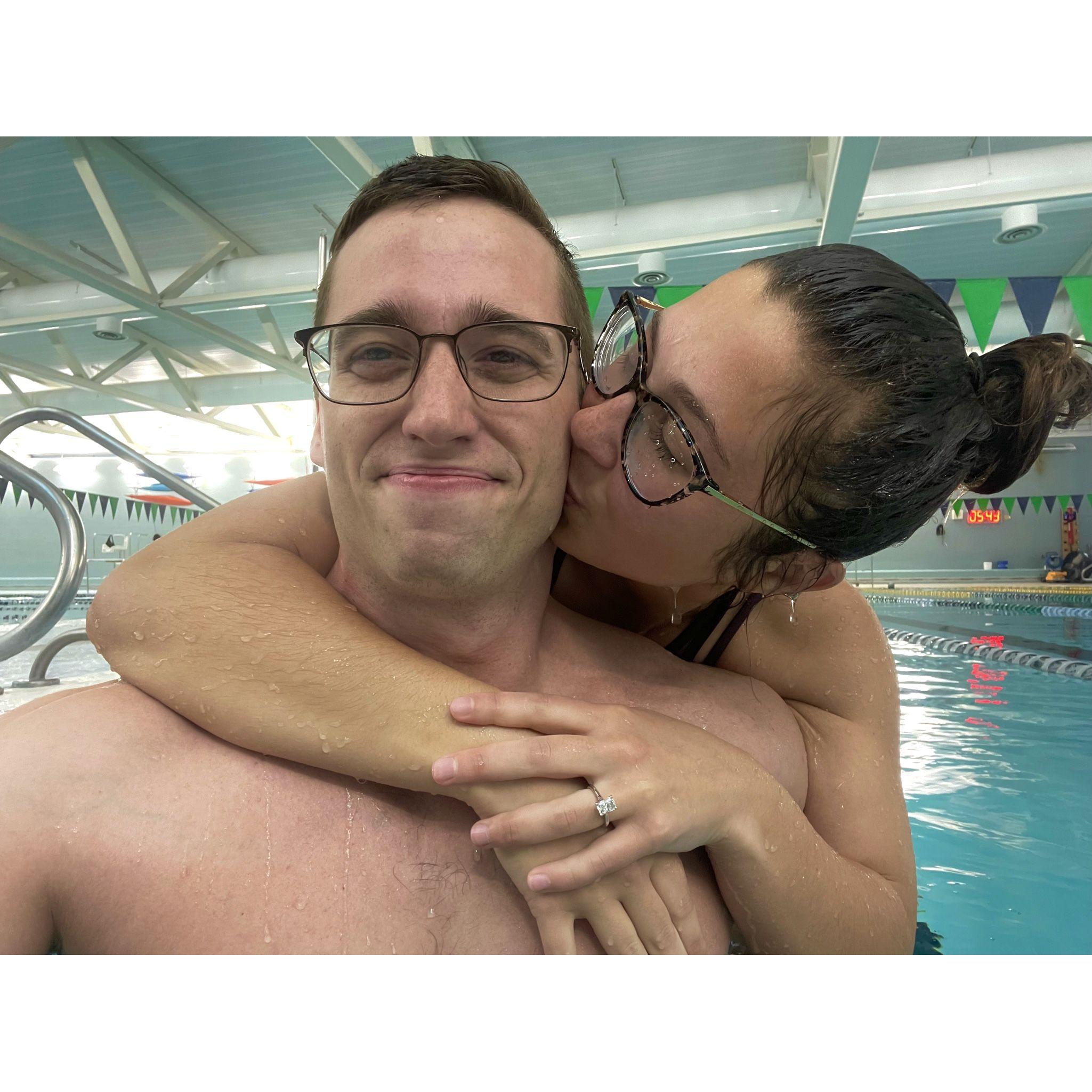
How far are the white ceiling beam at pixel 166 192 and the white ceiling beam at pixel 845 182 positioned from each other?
17.7ft

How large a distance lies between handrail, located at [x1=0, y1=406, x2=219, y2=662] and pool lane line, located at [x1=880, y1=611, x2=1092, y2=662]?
249 inches

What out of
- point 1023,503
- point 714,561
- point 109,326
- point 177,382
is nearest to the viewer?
point 714,561

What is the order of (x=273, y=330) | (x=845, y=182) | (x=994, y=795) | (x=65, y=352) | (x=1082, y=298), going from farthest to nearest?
1. (x=65, y=352)
2. (x=273, y=330)
3. (x=1082, y=298)
4. (x=845, y=182)
5. (x=994, y=795)

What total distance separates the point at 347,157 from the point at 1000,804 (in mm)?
5281

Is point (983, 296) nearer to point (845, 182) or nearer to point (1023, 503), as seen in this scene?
point (845, 182)

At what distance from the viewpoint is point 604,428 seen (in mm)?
1259

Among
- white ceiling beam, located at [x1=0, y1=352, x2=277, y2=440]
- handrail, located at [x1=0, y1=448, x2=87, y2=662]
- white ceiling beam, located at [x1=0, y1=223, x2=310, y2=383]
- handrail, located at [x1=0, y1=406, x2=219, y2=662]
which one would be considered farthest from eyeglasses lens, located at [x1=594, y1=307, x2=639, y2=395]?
white ceiling beam, located at [x1=0, y1=352, x2=277, y2=440]

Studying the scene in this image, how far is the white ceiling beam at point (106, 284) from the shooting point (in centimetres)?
697

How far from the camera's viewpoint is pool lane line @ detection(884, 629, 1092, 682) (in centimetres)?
657

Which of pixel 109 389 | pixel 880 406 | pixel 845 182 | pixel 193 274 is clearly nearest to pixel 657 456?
pixel 880 406

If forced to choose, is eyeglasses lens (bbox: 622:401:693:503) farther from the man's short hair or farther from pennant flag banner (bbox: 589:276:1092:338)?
pennant flag banner (bbox: 589:276:1092:338)

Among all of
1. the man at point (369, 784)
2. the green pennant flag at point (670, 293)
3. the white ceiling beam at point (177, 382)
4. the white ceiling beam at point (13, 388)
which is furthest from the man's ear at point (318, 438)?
the white ceiling beam at point (13, 388)

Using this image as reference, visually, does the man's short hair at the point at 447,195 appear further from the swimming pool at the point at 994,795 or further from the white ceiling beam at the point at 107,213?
the white ceiling beam at the point at 107,213

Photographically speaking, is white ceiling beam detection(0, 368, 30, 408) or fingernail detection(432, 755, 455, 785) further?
white ceiling beam detection(0, 368, 30, 408)
